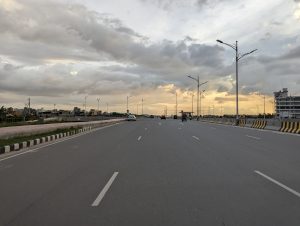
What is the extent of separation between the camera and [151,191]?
941 centimetres

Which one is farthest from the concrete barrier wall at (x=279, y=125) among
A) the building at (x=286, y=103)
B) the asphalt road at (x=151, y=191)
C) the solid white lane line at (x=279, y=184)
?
the building at (x=286, y=103)

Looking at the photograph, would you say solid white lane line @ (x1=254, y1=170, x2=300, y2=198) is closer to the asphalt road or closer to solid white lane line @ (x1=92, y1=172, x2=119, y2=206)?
the asphalt road

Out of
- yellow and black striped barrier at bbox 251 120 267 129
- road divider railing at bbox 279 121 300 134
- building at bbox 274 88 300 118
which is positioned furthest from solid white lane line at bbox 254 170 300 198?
building at bbox 274 88 300 118

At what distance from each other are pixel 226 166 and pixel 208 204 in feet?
18.1

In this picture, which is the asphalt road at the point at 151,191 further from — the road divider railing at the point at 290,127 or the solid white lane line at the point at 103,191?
the road divider railing at the point at 290,127

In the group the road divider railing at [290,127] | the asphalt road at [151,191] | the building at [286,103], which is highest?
the building at [286,103]

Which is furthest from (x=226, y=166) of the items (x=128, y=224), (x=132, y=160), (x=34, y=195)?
(x=128, y=224)

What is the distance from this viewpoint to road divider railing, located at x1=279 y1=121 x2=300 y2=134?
3516 cm

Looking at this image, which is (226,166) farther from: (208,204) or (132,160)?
(208,204)

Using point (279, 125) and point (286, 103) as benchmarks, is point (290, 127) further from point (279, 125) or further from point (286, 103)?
point (286, 103)

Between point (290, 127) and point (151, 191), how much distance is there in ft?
96.5

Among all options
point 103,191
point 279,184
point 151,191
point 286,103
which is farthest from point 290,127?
point 286,103

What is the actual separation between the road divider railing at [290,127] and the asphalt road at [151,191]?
20.4m

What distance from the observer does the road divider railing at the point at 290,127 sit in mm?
35159
